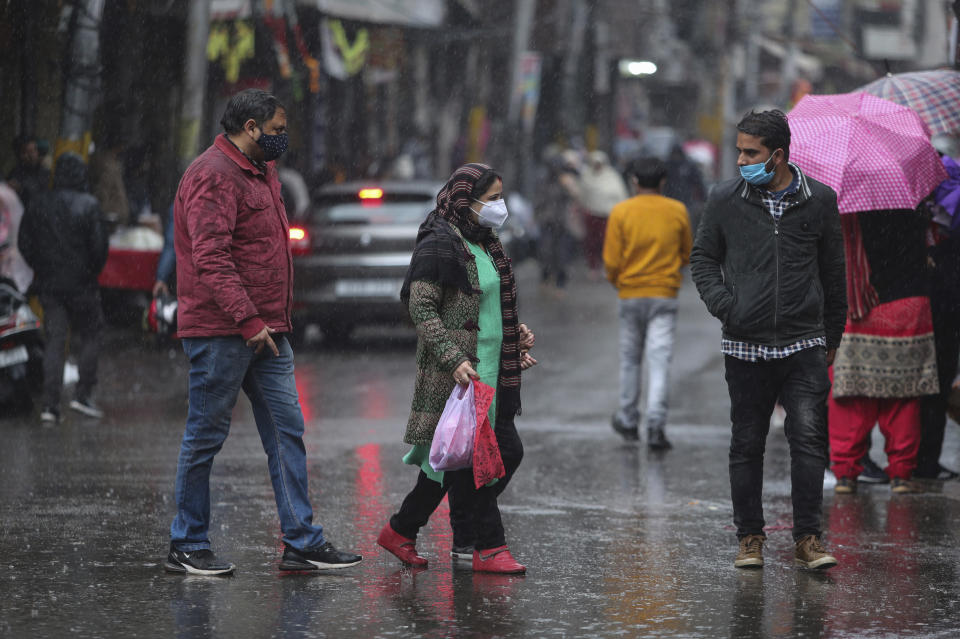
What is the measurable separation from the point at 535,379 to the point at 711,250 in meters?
7.06

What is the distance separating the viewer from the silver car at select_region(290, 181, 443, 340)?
15523 mm

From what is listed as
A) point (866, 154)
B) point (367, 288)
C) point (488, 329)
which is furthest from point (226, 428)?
point (367, 288)

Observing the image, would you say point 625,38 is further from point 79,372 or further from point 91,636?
point 91,636

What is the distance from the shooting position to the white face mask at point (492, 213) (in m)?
6.38

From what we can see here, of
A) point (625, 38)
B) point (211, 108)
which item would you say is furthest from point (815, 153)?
point (625, 38)

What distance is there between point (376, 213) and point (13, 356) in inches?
203

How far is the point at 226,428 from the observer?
253 inches

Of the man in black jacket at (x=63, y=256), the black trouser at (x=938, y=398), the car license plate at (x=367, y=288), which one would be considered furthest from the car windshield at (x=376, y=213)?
the black trouser at (x=938, y=398)

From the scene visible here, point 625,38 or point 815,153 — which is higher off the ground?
point 625,38

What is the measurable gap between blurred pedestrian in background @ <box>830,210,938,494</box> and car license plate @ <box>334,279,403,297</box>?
742cm

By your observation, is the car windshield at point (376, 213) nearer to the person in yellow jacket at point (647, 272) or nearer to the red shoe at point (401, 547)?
the person in yellow jacket at point (647, 272)

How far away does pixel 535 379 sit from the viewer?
1366 cm

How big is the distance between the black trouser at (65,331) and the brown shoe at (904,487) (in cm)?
556

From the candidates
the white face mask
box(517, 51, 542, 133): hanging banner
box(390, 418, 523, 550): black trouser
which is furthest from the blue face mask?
box(517, 51, 542, 133): hanging banner
